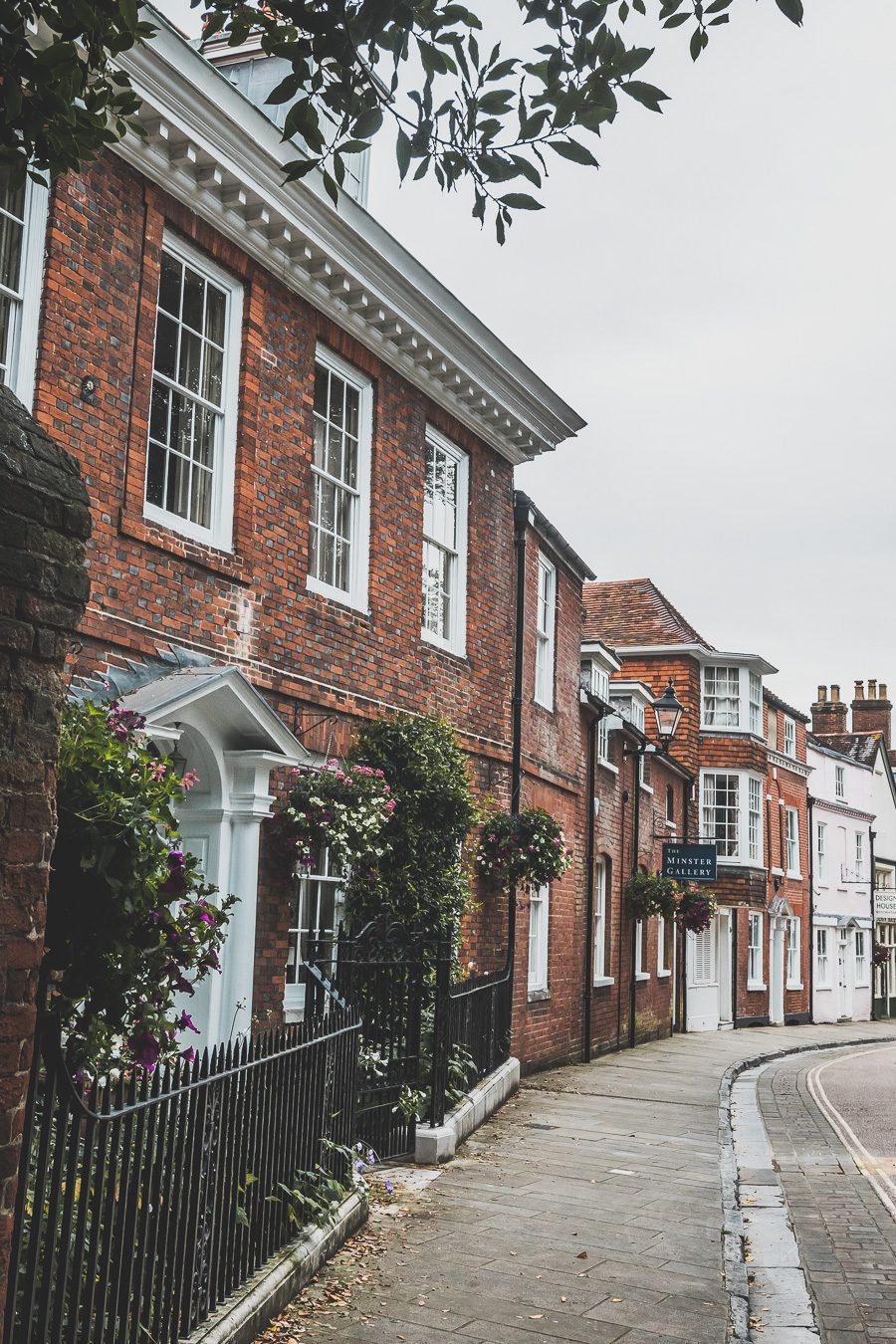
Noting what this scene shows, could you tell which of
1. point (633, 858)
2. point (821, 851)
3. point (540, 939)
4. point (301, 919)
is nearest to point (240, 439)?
point (301, 919)

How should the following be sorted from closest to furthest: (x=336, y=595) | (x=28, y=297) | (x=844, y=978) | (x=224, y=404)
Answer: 1. (x=28, y=297)
2. (x=224, y=404)
3. (x=336, y=595)
4. (x=844, y=978)

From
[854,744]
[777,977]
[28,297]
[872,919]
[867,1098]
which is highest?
[854,744]

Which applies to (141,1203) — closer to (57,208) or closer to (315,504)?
(57,208)

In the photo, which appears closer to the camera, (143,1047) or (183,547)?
(143,1047)

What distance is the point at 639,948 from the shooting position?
76.8 ft

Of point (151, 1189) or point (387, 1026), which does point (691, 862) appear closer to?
point (387, 1026)

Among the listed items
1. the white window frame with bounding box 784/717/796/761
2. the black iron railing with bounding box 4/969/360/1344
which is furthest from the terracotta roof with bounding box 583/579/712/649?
the black iron railing with bounding box 4/969/360/1344

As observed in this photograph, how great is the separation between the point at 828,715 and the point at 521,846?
3686 cm

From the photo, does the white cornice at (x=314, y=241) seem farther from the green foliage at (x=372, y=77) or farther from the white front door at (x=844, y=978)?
the white front door at (x=844, y=978)

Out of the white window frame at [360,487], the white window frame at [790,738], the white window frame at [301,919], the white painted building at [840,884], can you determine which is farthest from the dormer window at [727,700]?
the white window frame at [301,919]

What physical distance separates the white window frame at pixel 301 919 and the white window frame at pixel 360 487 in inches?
92.0

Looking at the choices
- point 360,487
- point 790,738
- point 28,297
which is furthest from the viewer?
point 790,738

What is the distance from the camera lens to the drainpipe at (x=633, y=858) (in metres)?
22.1

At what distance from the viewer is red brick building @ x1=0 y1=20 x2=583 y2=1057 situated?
798cm
